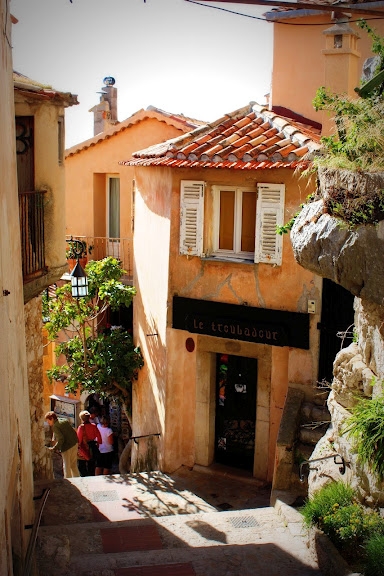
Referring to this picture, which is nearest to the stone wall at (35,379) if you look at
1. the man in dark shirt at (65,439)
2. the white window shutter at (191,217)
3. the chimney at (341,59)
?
the man in dark shirt at (65,439)

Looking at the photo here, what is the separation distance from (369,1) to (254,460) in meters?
9.77

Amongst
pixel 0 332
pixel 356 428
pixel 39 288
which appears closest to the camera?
pixel 0 332

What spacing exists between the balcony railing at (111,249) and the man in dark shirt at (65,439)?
22.2 feet

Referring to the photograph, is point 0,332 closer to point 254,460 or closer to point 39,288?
point 39,288

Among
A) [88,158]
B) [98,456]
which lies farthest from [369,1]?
[98,456]

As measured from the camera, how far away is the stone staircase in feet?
28.8

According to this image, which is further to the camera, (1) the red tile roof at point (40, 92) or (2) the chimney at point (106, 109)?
(2) the chimney at point (106, 109)

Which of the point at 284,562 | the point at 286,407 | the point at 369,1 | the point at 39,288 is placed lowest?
the point at 284,562

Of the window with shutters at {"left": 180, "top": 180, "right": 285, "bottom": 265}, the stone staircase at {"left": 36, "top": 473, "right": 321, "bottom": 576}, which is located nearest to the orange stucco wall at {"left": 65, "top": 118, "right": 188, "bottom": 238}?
the window with shutters at {"left": 180, "top": 180, "right": 285, "bottom": 265}

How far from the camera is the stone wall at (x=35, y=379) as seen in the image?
39.5 ft

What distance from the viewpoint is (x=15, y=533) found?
7688 mm

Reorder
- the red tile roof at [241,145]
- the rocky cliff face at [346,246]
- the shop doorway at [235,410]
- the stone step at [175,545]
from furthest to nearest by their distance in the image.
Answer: the shop doorway at [235,410] < the red tile roof at [241,145] < the stone step at [175,545] < the rocky cliff face at [346,246]

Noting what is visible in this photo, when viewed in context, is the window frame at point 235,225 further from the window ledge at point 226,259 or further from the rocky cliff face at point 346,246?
the rocky cliff face at point 346,246

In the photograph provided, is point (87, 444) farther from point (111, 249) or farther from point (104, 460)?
point (111, 249)
